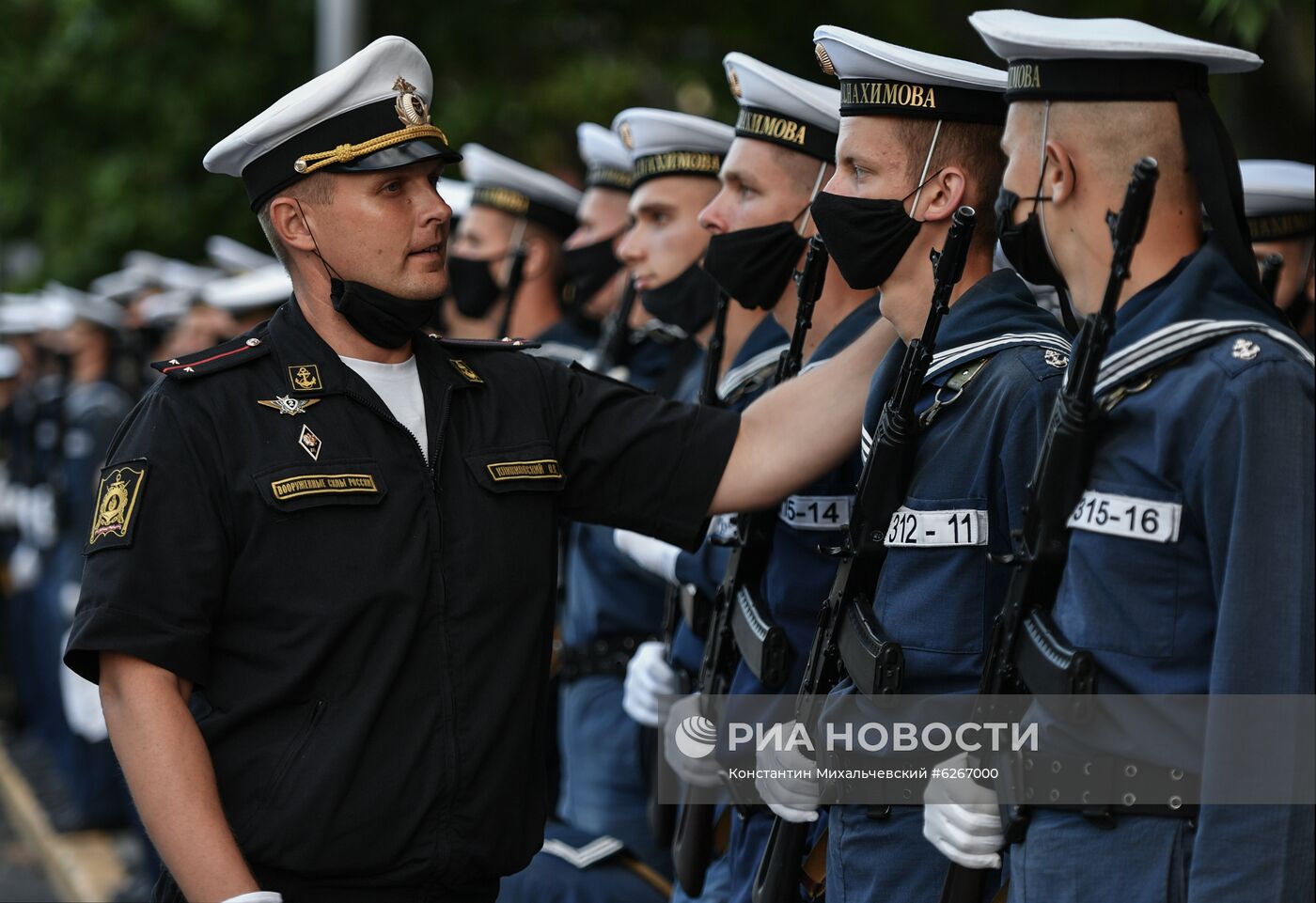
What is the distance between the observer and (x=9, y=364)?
14289 millimetres

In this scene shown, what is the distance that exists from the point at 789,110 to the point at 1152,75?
1562 mm

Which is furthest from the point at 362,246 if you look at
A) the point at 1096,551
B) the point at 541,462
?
the point at 1096,551

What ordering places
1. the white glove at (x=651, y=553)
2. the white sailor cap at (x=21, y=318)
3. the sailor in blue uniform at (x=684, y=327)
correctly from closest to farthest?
the sailor in blue uniform at (x=684, y=327) → the white glove at (x=651, y=553) → the white sailor cap at (x=21, y=318)

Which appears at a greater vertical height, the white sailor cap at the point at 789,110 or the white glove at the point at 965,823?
the white sailor cap at the point at 789,110

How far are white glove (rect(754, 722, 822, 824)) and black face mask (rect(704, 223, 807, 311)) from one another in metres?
1.17

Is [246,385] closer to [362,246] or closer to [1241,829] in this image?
[362,246]

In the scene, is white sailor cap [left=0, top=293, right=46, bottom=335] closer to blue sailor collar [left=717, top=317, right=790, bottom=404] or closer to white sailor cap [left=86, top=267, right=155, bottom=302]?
white sailor cap [left=86, top=267, right=155, bottom=302]

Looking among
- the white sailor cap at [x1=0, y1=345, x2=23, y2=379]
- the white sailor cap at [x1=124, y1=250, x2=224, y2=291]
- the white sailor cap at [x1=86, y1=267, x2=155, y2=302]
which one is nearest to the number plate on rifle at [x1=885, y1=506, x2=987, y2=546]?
the white sailor cap at [x1=124, y1=250, x2=224, y2=291]

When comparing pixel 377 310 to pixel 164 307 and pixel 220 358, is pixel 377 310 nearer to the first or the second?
pixel 220 358

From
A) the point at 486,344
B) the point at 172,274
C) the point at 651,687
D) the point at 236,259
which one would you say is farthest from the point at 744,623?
the point at 172,274

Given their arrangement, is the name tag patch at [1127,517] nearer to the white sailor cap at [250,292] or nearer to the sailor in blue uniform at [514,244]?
the sailor in blue uniform at [514,244]

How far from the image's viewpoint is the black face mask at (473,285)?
707cm

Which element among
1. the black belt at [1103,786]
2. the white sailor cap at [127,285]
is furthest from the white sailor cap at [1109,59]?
the white sailor cap at [127,285]

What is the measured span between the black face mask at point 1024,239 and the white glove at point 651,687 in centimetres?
207
